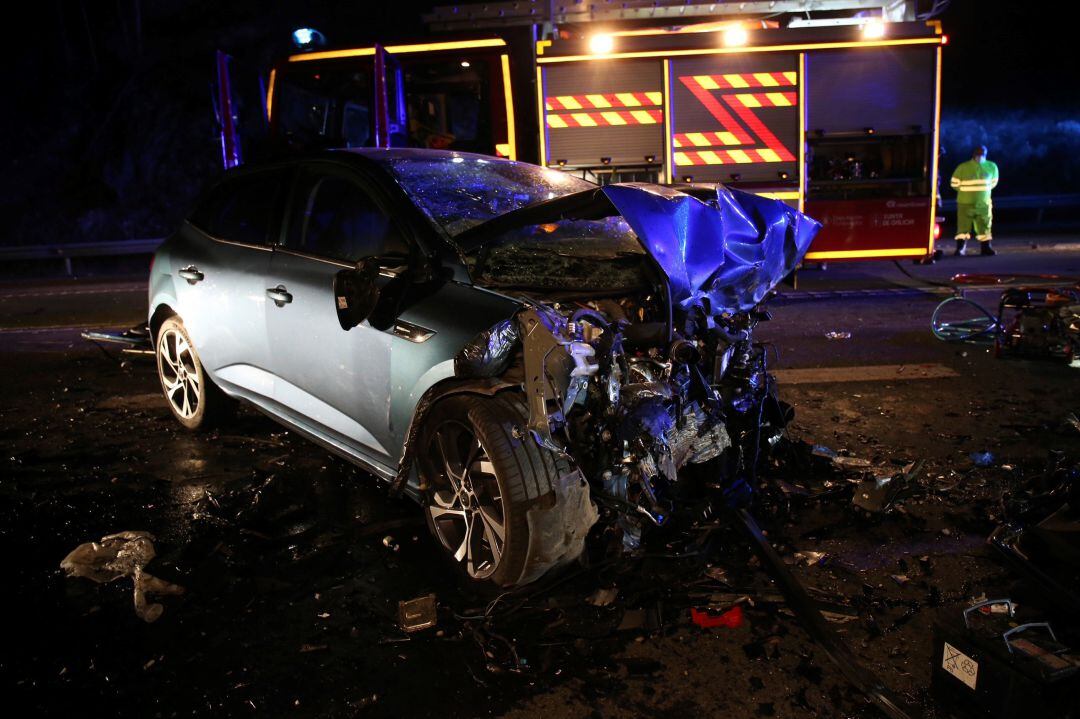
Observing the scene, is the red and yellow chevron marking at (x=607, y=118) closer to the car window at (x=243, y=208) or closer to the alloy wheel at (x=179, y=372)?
the car window at (x=243, y=208)

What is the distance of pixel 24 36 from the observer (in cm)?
2428

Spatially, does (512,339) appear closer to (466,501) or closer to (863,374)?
(466,501)

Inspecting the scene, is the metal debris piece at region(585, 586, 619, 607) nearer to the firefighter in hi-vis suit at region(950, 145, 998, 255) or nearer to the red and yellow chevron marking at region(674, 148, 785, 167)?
the red and yellow chevron marking at region(674, 148, 785, 167)

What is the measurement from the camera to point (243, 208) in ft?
15.2

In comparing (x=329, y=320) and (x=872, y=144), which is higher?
(x=872, y=144)

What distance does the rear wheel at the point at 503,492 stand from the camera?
278cm

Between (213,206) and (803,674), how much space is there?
4.25 m

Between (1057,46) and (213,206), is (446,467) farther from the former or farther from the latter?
(1057,46)

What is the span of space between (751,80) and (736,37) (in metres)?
0.54

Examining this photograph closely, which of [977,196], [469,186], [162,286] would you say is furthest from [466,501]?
[977,196]

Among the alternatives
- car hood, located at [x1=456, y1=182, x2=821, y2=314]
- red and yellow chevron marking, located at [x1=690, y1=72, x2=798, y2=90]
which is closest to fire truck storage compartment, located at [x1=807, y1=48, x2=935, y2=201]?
red and yellow chevron marking, located at [x1=690, y1=72, x2=798, y2=90]

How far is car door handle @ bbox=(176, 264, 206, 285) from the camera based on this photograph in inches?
181

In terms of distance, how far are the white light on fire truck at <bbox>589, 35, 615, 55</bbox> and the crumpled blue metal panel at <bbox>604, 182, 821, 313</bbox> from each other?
6.45m

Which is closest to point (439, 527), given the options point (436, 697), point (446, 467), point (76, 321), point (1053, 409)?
point (446, 467)
